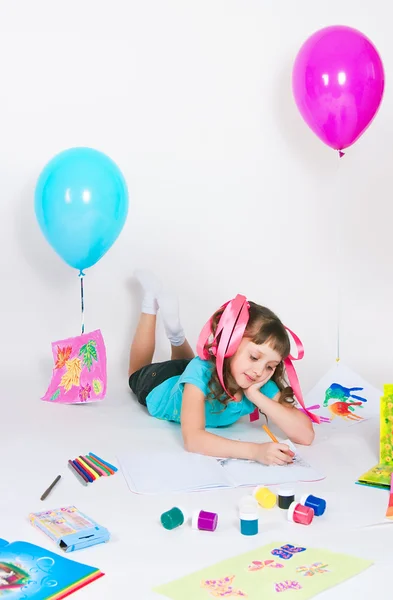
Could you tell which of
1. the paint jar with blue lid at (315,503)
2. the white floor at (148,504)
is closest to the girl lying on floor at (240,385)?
the white floor at (148,504)

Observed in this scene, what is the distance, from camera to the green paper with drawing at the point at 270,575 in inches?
57.1

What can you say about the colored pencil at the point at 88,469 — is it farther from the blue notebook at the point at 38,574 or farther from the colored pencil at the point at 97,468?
the blue notebook at the point at 38,574

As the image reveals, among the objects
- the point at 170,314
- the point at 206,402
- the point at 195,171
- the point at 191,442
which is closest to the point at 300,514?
the point at 191,442

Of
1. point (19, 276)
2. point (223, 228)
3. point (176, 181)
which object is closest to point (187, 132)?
point (176, 181)

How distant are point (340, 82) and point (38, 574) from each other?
2.10 m

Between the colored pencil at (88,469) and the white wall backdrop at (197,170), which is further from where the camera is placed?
the white wall backdrop at (197,170)

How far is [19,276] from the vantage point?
3.59 m

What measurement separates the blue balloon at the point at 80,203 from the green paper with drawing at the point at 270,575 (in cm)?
158

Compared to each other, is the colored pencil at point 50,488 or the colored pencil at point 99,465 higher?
the colored pencil at point 50,488

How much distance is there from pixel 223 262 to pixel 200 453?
1.56 metres

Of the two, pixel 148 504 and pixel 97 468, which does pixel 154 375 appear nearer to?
pixel 97 468

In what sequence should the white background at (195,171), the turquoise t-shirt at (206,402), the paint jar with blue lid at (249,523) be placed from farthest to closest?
1. the white background at (195,171)
2. the turquoise t-shirt at (206,402)
3. the paint jar with blue lid at (249,523)

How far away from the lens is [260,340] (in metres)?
2.37

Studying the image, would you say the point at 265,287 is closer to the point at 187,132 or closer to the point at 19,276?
the point at 187,132
